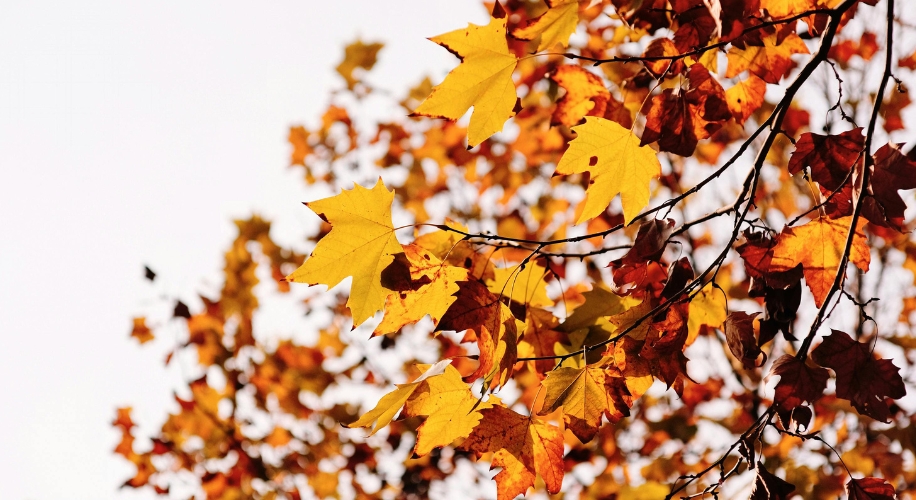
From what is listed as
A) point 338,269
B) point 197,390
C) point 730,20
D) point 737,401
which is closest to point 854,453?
point 737,401

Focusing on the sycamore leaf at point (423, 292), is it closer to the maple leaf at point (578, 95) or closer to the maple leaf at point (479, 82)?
the maple leaf at point (479, 82)

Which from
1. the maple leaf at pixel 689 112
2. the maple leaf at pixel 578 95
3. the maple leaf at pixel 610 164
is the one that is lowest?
the maple leaf at pixel 610 164

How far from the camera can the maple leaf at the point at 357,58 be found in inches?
229

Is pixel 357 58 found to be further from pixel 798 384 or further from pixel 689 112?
pixel 798 384

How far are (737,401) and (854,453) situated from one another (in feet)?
3.27

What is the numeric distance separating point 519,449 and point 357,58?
16.4ft

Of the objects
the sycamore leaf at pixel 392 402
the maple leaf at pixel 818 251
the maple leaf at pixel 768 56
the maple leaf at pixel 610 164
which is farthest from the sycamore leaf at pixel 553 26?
the sycamore leaf at pixel 392 402

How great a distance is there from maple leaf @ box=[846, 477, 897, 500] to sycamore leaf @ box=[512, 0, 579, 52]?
118cm

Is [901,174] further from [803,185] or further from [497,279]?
[803,185]

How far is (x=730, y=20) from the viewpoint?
4.54ft

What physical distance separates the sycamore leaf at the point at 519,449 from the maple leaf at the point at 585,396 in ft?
0.28

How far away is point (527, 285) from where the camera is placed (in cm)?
183

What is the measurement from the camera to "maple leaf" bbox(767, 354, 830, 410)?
138 centimetres

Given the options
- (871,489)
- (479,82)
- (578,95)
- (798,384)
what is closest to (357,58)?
(578,95)
